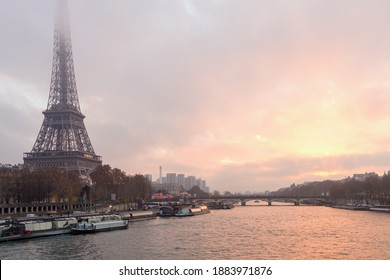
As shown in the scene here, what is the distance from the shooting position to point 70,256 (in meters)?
12.7

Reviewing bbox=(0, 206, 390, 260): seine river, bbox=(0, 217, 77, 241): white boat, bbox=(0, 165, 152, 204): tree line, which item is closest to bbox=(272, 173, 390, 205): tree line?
bbox=(0, 206, 390, 260): seine river

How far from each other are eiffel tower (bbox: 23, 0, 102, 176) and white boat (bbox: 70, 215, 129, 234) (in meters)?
25.3

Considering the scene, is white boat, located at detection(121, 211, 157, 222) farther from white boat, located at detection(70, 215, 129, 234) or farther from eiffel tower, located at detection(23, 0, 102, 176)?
eiffel tower, located at detection(23, 0, 102, 176)

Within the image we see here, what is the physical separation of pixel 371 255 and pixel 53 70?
4905 cm

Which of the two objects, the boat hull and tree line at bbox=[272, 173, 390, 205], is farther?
tree line at bbox=[272, 173, 390, 205]

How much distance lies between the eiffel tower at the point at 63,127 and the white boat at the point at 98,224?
2531 cm

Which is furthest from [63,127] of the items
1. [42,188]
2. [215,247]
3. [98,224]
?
Result: [215,247]

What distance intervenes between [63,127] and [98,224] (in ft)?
103

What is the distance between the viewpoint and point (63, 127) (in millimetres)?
50406

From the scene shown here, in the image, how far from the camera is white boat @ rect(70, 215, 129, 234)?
787 inches

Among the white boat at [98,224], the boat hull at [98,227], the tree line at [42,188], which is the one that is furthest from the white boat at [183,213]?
the boat hull at [98,227]
